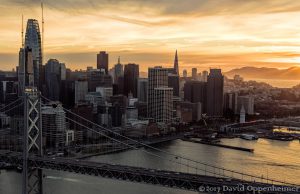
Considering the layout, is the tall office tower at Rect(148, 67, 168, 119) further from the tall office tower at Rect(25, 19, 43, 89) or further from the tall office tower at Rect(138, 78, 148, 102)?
the tall office tower at Rect(25, 19, 43, 89)

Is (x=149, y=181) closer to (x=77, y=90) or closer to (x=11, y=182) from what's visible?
(x=11, y=182)

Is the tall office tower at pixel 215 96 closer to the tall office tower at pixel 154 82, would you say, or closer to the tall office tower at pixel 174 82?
the tall office tower at pixel 174 82

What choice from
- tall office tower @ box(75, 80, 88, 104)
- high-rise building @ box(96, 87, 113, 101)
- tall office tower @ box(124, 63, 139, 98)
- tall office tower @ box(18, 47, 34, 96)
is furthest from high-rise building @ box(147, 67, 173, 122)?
tall office tower @ box(124, 63, 139, 98)

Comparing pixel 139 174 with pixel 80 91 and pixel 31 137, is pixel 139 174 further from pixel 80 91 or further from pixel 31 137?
pixel 80 91

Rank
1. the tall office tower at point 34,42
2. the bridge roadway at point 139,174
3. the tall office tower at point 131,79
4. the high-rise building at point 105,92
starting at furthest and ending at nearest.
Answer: the tall office tower at point 131,79, the high-rise building at point 105,92, the tall office tower at point 34,42, the bridge roadway at point 139,174

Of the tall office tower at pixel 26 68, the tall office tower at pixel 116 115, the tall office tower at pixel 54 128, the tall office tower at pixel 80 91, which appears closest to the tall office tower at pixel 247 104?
the tall office tower at pixel 80 91

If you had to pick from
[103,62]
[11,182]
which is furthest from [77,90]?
[11,182]
